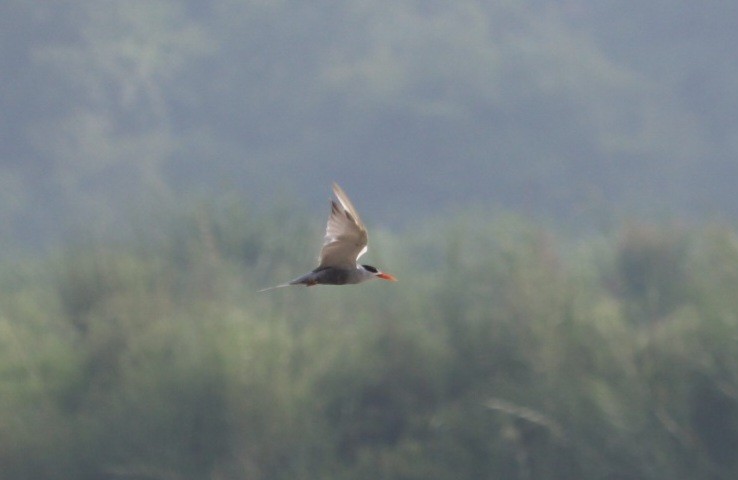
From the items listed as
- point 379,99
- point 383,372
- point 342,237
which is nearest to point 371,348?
point 383,372

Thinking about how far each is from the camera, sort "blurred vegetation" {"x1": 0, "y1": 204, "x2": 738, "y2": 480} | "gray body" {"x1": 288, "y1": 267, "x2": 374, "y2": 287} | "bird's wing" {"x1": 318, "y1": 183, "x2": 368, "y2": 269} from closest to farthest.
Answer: "gray body" {"x1": 288, "y1": 267, "x2": 374, "y2": 287}
"bird's wing" {"x1": 318, "y1": 183, "x2": 368, "y2": 269}
"blurred vegetation" {"x1": 0, "y1": 204, "x2": 738, "y2": 480}

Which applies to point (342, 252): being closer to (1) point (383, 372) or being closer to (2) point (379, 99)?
(1) point (383, 372)

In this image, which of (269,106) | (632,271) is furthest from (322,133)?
(632,271)

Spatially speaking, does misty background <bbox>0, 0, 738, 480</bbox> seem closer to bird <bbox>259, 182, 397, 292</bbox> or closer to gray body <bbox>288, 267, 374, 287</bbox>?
bird <bbox>259, 182, 397, 292</bbox>

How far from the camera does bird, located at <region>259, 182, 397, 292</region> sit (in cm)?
510

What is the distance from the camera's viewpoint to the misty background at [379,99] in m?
60.7

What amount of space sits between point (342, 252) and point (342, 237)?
59mm

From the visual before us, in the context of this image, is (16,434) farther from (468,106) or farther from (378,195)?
(468,106)

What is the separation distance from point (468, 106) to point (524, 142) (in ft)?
11.5

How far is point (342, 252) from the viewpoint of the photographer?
5215 millimetres

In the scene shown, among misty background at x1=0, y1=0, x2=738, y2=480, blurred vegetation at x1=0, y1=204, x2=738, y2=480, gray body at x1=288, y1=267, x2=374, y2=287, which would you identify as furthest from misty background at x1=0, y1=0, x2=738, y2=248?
gray body at x1=288, y1=267, x2=374, y2=287

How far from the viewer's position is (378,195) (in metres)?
59.3

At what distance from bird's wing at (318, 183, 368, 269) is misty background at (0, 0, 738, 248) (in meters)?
49.5

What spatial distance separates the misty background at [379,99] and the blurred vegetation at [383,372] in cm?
3722
